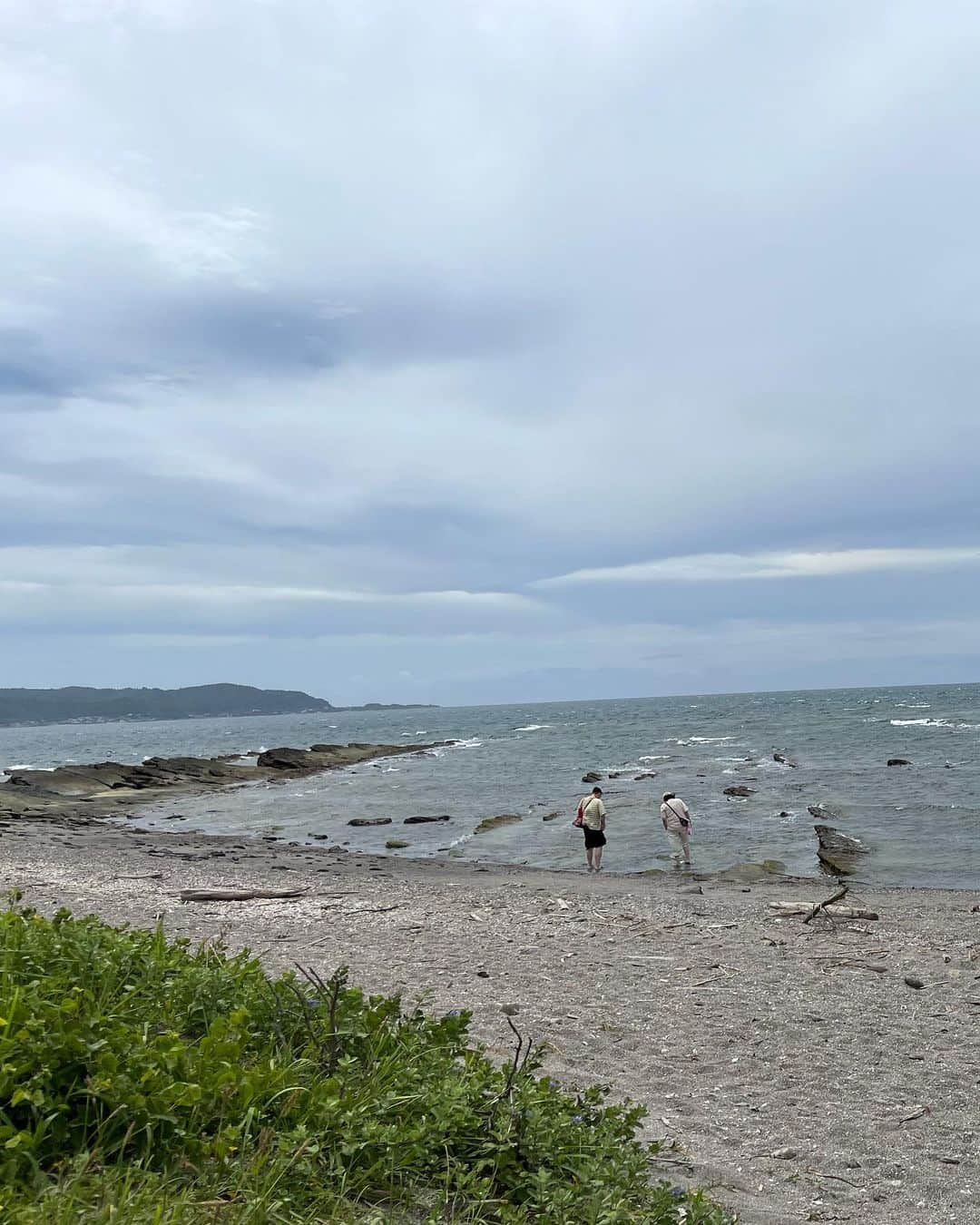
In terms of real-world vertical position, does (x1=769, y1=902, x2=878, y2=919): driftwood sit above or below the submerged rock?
above

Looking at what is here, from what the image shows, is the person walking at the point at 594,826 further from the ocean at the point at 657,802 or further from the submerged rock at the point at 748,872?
the submerged rock at the point at 748,872

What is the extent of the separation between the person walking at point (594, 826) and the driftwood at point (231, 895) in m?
8.01

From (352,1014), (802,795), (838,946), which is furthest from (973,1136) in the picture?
(802,795)

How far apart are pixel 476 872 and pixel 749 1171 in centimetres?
1586

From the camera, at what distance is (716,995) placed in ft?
30.3

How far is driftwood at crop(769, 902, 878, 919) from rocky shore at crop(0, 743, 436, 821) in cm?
2650

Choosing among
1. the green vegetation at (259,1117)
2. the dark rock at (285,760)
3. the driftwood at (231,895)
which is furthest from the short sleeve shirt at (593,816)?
the dark rock at (285,760)

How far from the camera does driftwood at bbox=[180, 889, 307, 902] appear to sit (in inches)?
547

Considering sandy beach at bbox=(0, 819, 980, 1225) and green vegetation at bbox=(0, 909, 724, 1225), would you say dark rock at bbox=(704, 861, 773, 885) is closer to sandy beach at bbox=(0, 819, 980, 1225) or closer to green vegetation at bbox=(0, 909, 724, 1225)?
sandy beach at bbox=(0, 819, 980, 1225)

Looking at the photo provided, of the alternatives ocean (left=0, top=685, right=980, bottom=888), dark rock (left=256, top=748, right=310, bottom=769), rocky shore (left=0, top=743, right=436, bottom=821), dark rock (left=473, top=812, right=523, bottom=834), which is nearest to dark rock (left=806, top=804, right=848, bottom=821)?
ocean (left=0, top=685, right=980, bottom=888)

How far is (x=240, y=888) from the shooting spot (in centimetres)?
1512

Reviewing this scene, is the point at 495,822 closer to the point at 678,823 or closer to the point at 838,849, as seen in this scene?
the point at 678,823

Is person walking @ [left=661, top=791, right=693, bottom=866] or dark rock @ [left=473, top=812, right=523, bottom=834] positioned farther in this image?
dark rock @ [left=473, top=812, right=523, bottom=834]

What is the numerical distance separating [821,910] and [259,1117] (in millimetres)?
11945
